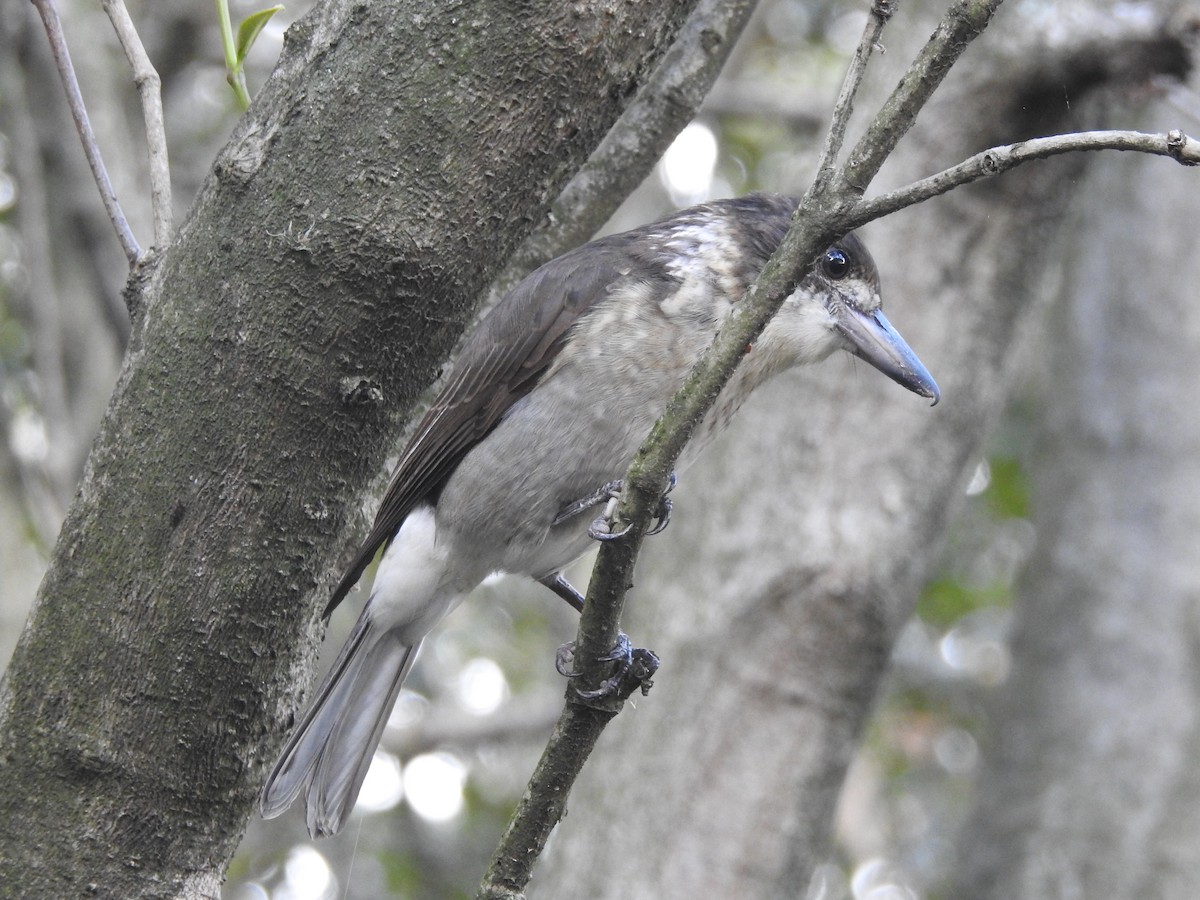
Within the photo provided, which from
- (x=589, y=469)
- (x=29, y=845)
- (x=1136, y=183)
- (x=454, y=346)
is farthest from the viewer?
(x=1136, y=183)

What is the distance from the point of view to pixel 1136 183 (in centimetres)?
690

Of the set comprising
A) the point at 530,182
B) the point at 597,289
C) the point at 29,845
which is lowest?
the point at 29,845

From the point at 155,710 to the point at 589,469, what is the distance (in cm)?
129

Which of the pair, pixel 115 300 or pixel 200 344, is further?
pixel 115 300

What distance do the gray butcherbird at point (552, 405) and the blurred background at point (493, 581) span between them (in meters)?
0.65

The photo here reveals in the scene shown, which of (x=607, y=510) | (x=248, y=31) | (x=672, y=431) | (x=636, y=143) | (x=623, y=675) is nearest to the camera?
(x=672, y=431)

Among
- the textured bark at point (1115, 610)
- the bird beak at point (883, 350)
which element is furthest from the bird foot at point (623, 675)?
the textured bark at point (1115, 610)

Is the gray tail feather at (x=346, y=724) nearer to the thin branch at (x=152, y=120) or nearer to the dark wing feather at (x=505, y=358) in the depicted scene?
the dark wing feather at (x=505, y=358)

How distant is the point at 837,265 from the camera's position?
3281 millimetres

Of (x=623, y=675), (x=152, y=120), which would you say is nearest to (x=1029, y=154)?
(x=623, y=675)

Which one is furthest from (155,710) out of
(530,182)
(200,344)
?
(530,182)

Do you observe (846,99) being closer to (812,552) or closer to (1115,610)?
(812,552)

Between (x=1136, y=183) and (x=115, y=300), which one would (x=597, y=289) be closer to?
(x=115, y=300)

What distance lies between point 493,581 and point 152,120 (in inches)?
91.5
